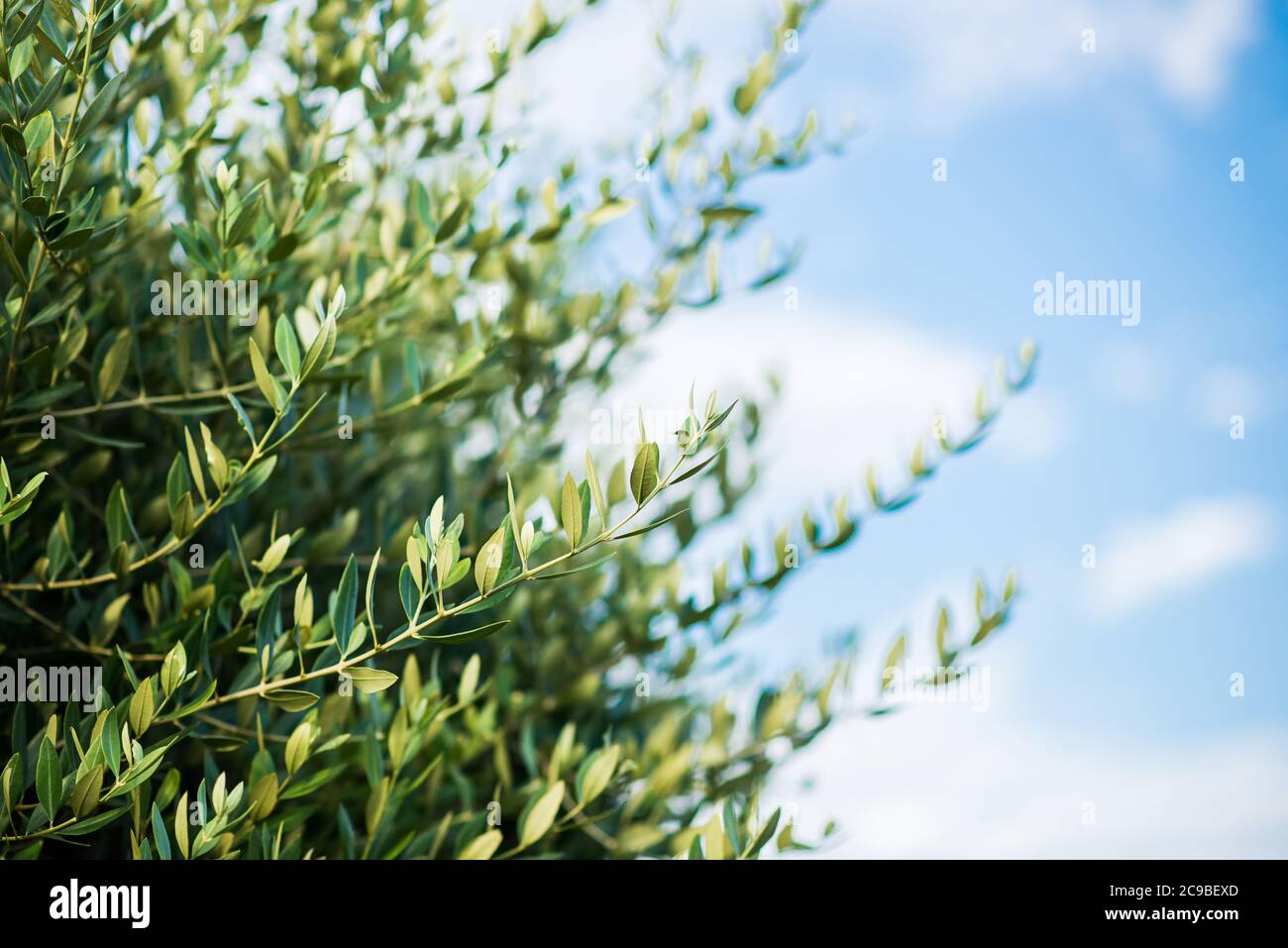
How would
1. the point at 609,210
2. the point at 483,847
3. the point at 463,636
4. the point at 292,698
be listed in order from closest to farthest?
the point at 463,636, the point at 292,698, the point at 483,847, the point at 609,210

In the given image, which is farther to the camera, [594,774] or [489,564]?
[594,774]

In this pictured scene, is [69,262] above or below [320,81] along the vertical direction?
below

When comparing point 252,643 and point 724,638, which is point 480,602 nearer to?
point 252,643

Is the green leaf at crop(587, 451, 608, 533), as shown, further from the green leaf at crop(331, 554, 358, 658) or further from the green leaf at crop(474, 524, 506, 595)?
the green leaf at crop(331, 554, 358, 658)

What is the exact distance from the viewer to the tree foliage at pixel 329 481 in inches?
37.1

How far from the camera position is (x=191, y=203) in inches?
52.1

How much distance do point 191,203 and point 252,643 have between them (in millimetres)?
625

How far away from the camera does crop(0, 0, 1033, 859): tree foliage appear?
941 millimetres

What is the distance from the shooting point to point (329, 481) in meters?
1.48

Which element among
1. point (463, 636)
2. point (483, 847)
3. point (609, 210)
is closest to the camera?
point (463, 636)

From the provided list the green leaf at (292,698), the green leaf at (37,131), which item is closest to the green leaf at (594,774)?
the green leaf at (292,698)

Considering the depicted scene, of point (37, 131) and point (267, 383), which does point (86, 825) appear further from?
point (37, 131)

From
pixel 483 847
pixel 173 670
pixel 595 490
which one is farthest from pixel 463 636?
pixel 483 847
